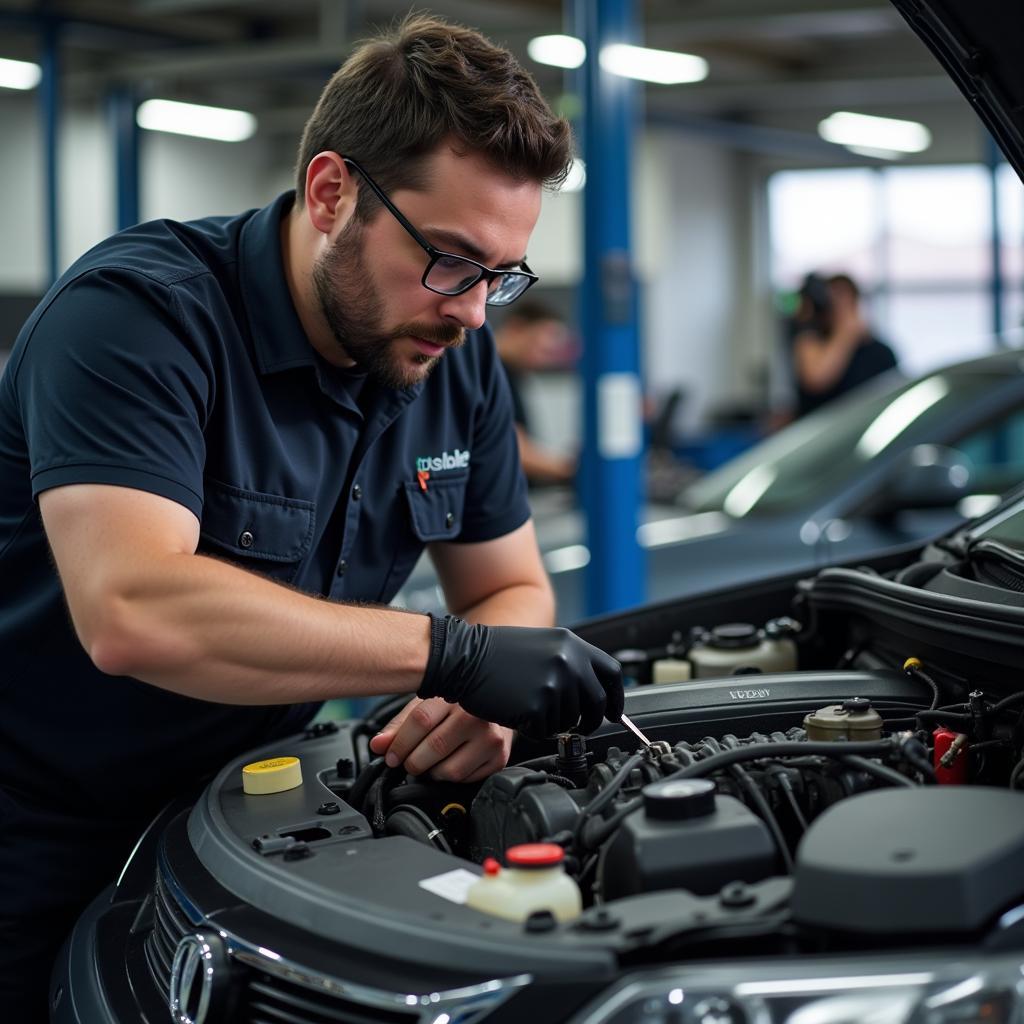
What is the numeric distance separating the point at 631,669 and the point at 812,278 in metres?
5.00

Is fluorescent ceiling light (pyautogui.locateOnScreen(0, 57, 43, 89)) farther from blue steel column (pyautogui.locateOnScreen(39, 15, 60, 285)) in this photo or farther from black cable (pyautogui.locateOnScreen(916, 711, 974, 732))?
black cable (pyautogui.locateOnScreen(916, 711, 974, 732))

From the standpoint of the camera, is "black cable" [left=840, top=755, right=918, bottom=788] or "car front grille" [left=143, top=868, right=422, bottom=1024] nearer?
"car front grille" [left=143, top=868, right=422, bottom=1024]

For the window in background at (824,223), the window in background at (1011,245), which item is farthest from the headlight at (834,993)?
the window in background at (824,223)

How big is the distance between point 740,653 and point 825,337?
4.79 metres

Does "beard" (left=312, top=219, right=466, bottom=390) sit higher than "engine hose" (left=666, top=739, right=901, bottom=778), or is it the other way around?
"beard" (left=312, top=219, right=466, bottom=390)

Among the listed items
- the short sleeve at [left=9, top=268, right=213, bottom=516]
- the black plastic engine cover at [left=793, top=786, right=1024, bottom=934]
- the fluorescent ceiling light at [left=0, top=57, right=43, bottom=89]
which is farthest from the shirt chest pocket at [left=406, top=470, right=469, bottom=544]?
the fluorescent ceiling light at [left=0, top=57, right=43, bottom=89]

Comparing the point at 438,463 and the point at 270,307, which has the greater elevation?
the point at 270,307

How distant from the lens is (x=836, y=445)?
3.88 meters

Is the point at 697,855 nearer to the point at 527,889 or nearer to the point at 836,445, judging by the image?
the point at 527,889

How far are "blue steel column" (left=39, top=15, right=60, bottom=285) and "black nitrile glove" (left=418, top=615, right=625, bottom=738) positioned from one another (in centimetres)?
688

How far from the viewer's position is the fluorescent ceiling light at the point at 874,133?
13.5 m

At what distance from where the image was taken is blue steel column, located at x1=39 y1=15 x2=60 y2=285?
7.77 metres

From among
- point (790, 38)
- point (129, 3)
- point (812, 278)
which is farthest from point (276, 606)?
point (790, 38)

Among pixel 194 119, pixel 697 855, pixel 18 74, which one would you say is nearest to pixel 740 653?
pixel 697 855
